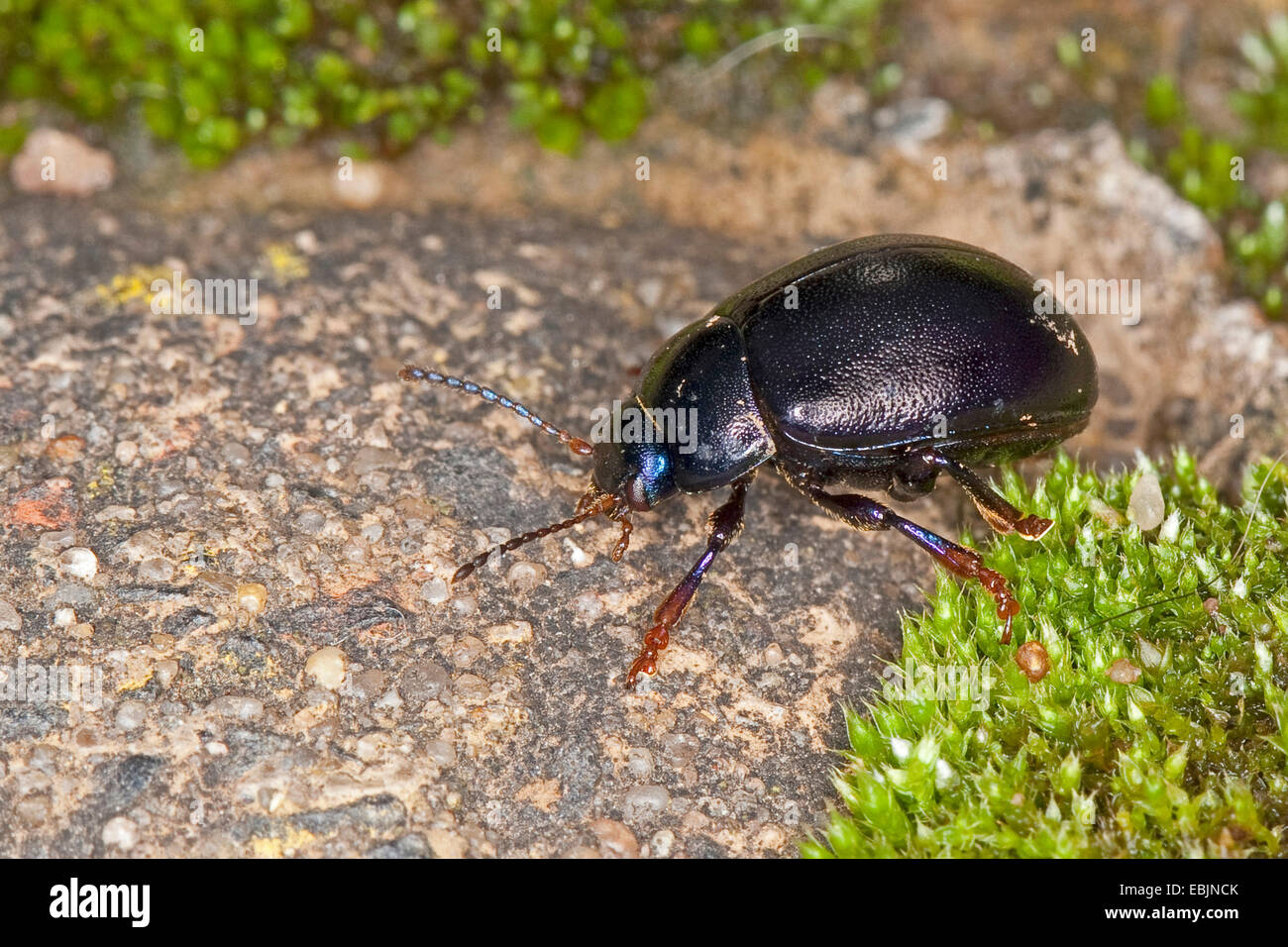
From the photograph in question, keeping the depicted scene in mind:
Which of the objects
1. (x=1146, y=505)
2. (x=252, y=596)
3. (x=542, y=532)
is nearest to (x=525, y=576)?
(x=542, y=532)

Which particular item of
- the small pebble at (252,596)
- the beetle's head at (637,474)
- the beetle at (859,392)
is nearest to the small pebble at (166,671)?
the small pebble at (252,596)

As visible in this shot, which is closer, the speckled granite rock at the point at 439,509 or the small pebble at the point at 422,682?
the speckled granite rock at the point at 439,509

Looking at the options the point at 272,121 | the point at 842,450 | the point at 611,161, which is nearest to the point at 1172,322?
the point at 842,450

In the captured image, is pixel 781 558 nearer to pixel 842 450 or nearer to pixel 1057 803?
pixel 842 450

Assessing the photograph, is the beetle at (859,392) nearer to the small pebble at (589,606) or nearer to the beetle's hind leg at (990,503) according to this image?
the beetle's hind leg at (990,503)

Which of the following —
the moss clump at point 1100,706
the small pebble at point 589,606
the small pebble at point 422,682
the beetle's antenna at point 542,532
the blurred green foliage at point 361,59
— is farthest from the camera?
the blurred green foliage at point 361,59
